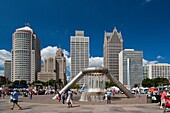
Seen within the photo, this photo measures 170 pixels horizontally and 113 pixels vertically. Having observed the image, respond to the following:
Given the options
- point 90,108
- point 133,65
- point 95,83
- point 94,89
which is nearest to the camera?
point 90,108

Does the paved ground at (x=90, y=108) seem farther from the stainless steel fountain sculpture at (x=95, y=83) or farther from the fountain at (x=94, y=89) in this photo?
the stainless steel fountain sculpture at (x=95, y=83)

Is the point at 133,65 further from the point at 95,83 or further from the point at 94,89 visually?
the point at 94,89

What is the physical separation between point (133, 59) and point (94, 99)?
158629 millimetres

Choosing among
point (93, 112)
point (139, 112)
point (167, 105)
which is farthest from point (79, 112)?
point (167, 105)

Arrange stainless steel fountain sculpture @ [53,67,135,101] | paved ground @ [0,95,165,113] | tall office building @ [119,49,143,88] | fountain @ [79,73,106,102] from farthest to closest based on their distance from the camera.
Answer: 1. tall office building @ [119,49,143,88]
2. stainless steel fountain sculpture @ [53,67,135,101]
3. fountain @ [79,73,106,102]
4. paved ground @ [0,95,165,113]

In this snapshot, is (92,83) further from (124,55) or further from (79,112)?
(124,55)

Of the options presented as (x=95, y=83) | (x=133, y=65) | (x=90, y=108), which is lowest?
(x=90, y=108)

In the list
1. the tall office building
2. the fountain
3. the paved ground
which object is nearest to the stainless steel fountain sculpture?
the fountain

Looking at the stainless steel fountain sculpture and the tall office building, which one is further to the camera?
the tall office building

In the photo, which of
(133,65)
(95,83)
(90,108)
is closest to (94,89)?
(95,83)

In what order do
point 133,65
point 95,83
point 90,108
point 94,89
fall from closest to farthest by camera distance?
1. point 90,108
2. point 94,89
3. point 95,83
4. point 133,65

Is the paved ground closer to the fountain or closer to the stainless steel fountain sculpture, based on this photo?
the fountain

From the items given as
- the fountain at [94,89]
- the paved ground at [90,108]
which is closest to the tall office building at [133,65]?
the fountain at [94,89]

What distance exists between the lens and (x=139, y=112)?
18312 millimetres
